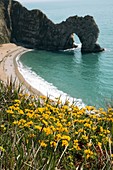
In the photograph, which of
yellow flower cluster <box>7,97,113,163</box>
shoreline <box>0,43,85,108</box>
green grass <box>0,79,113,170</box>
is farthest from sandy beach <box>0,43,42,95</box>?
green grass <box>0,79,113,170</box>

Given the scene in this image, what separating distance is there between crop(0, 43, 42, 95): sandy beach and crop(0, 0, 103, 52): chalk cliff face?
5930mm

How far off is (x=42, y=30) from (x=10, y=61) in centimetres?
2843

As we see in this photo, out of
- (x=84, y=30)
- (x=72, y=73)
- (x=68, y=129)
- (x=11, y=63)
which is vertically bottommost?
(x=72, y=73)

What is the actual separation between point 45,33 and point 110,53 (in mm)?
21887

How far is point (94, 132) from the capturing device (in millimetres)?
9008

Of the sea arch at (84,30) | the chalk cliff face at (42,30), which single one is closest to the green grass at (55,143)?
the sea arch at (84,30)

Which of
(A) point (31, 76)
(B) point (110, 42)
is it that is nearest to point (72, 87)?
(A) point (31, 76)

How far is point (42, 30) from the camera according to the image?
101625mm

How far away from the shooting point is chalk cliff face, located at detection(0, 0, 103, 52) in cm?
9769

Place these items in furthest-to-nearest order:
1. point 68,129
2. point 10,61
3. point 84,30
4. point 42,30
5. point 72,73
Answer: point 42,30
point 84,30
point 10,61
point 72,73
point 68,129

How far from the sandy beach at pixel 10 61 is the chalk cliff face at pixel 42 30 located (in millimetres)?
5930

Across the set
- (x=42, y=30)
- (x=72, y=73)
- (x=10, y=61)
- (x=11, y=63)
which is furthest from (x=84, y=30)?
(x=11, y=63)

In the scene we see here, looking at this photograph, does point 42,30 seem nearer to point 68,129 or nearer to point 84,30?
point 84,30

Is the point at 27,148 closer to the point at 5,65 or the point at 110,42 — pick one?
the point at 5,65
